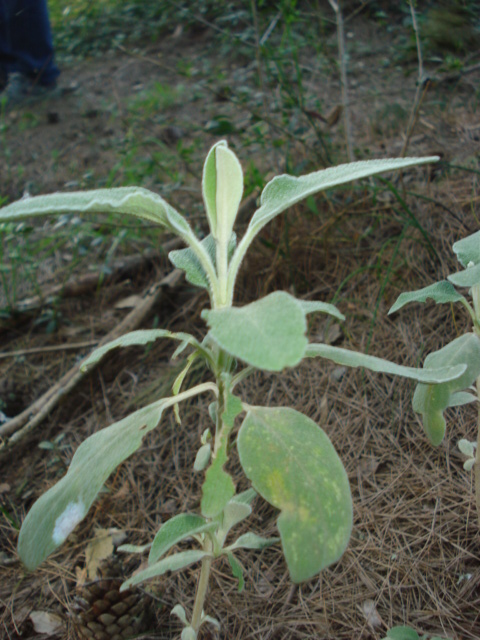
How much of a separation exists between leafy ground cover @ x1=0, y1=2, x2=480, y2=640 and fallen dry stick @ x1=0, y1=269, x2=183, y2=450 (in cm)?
5

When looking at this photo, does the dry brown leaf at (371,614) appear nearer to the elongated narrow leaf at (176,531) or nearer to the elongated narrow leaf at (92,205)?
the elongated narrow leaf at (176,531)

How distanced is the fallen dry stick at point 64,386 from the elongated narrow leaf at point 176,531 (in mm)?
766

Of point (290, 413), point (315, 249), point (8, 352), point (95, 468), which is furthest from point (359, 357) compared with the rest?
point (8, 352)

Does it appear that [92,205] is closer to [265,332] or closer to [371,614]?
[265,332]

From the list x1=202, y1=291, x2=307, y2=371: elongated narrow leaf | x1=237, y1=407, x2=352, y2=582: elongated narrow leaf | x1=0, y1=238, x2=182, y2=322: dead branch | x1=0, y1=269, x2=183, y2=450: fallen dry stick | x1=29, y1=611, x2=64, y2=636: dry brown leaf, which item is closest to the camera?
x1=202, y1=291, x2=307, y2=371: elongated narrow leaf

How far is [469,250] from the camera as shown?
102cm

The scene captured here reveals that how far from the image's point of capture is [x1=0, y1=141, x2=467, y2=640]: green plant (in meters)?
0.76

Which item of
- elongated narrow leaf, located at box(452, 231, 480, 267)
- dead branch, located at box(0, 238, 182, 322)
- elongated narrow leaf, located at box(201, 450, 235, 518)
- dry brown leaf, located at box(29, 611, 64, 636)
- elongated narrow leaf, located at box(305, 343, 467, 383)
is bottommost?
dry brown leaf, located at box(29, 611, 64, 636)

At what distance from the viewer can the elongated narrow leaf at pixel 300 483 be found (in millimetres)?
777

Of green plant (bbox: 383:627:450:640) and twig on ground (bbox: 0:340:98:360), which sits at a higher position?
green plant (bbox: 383:627:450:640)

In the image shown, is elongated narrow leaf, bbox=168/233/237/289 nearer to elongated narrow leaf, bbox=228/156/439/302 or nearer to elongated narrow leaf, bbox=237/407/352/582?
elongated narrow leaf, bbox=228/156/439/302

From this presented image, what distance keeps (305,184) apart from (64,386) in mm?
1361

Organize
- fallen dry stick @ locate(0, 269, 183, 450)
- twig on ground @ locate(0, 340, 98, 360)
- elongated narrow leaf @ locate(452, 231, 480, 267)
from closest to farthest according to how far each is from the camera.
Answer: elongated narrow leaf @ locate(452, 231, 480, 267) < fallen dry stick @ locate(0, 269, 183, 450) < twig on ground @ locate(0, 340, 98, 360)

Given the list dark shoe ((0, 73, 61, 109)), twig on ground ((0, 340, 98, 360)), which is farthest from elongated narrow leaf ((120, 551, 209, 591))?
dark shoe ((0, 73, 61, 109))
